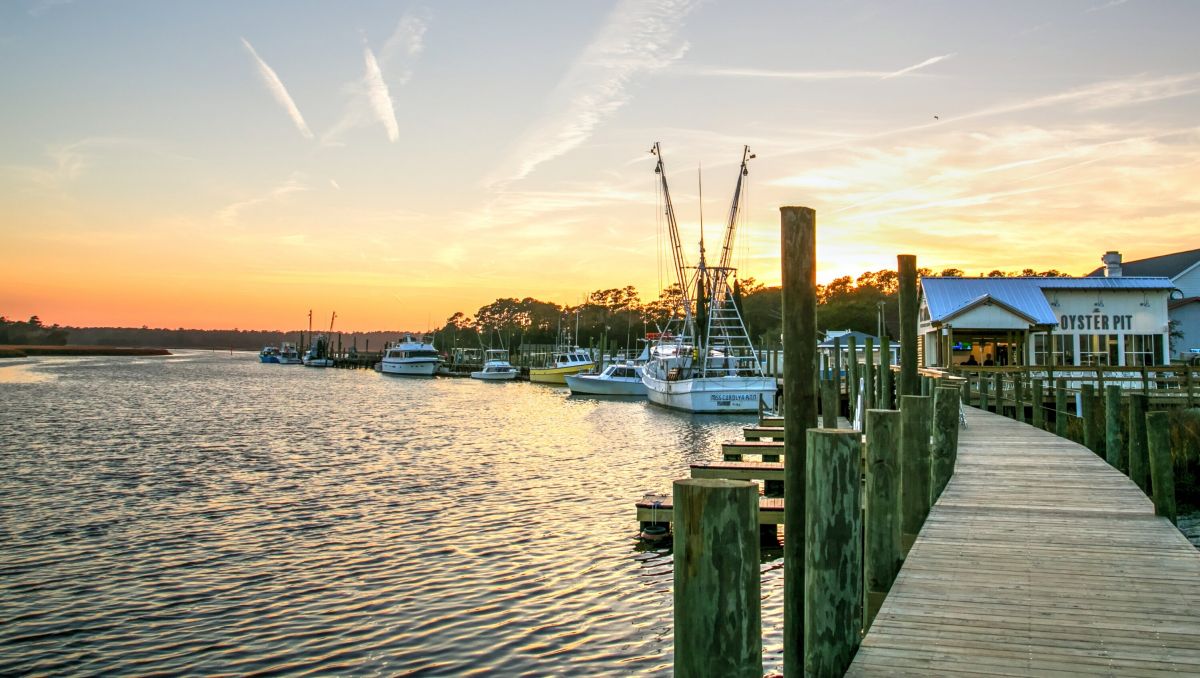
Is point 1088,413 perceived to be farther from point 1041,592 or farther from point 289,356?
point 289,356

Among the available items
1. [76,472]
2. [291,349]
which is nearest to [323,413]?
[76,472]

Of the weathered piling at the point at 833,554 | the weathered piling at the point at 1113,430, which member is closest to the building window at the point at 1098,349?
the weathered piling at the point at 1113,430

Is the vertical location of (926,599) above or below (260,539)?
above

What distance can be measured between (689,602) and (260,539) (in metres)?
11.9

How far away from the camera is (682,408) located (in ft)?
149

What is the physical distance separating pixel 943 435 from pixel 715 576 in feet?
27.6

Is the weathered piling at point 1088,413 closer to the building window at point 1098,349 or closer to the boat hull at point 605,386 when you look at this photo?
the building window at point 1098,349

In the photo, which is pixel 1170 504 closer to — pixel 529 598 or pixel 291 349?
pixel 529 598

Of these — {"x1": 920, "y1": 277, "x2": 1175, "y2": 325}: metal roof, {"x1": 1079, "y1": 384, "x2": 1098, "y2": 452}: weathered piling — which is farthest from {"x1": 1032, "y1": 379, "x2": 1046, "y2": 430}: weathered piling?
{"x1": 920, "y1": 277, "x2": 1175, "y2": 325}: metal roof

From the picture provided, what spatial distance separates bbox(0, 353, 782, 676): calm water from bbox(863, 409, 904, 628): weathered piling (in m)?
2.00

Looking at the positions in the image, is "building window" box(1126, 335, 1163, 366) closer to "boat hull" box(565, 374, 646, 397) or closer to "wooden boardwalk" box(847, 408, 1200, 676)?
"wooden boardwalk" box(847, 408, 1200, 676)

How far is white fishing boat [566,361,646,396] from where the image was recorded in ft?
209

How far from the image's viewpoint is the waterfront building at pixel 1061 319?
35719 mm

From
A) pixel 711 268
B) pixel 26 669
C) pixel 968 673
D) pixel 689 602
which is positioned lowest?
pixel 26 669
